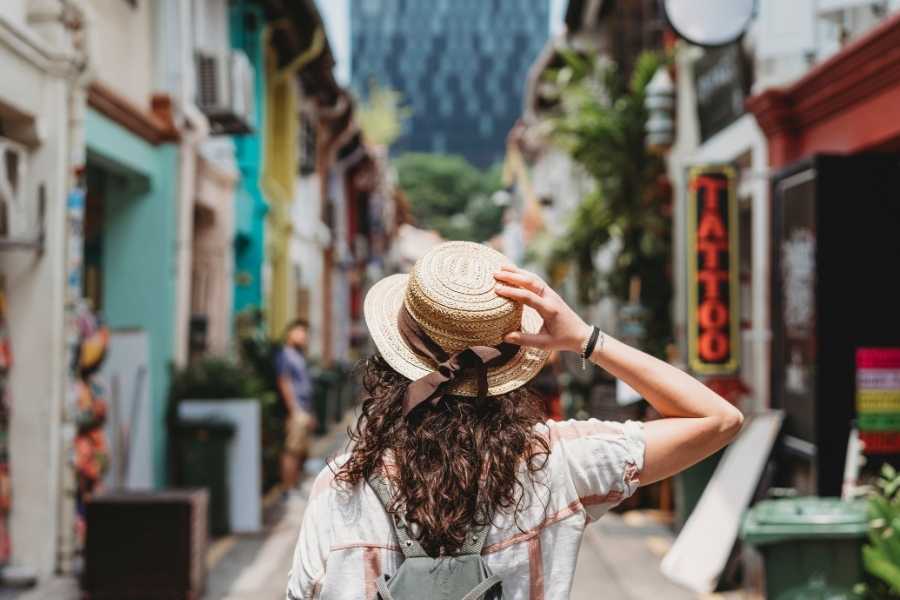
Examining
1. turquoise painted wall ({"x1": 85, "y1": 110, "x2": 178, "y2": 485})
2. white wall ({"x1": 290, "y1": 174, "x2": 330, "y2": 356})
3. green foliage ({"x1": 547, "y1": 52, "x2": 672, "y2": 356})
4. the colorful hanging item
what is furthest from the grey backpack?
white wall ({"x1": 290, "y1": 174, "x2": 330, "y2": 356})

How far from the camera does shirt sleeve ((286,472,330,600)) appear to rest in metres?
2.03

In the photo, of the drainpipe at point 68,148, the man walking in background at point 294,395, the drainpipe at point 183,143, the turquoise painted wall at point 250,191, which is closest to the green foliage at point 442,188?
the turquoise painted wall at point 250,191

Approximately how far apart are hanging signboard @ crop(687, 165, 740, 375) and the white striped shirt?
24.5 feet

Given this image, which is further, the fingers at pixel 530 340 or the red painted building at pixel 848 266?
the red painted building at pixel 848 266

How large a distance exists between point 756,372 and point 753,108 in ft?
8.37

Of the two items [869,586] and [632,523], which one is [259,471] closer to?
[632,523]

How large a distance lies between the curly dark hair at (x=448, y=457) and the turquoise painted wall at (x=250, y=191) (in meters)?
12.5

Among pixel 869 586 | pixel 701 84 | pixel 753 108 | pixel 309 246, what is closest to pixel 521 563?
pixel 869 586

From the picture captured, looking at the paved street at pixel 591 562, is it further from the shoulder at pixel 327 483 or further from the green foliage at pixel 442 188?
the green foliage at pixel 442 188

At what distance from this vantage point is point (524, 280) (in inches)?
80.3

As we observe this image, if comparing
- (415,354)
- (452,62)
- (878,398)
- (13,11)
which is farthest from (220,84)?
(452,62)

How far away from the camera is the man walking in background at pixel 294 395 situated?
1138 cm

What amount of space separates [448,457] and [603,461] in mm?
294

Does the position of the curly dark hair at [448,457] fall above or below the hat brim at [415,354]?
below
